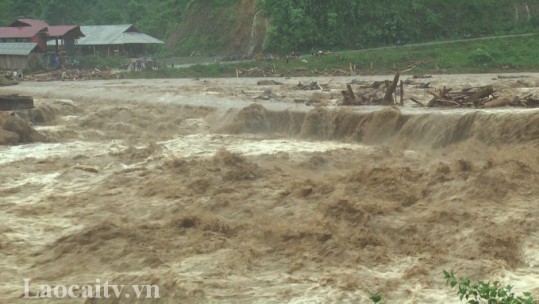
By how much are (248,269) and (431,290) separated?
99.4 inches

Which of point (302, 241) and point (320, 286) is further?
point (302, 241)

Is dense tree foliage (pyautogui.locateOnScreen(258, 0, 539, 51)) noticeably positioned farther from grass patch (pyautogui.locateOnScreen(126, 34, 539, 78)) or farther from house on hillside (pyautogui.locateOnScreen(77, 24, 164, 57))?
house on hillside (pyautogui.locateOnScreen(77, 24, 164, 57))

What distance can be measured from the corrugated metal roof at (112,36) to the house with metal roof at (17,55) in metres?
6.33

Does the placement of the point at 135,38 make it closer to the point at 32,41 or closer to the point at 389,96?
the point at 32,41

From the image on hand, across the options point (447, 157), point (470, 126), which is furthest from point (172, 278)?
point (470, 126)

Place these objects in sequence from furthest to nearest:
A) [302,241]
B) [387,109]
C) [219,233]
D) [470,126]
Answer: [387,109] < [470,126] < [219,233] < [302,241]

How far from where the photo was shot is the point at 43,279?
28.7 feet

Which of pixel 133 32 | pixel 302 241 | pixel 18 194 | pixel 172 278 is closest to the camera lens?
pixel 172 278

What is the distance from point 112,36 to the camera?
5328 centimetres

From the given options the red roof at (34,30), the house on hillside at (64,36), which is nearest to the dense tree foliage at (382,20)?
the house on hillside at (64,36)

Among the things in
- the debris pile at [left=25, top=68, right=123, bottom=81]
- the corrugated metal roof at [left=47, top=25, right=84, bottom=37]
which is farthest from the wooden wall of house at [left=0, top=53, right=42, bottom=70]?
the debris pile at [left=25, top=68, right=123, bottom=81]

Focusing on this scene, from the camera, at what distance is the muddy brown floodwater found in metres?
8.37

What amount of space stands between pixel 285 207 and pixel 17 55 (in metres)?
41.0

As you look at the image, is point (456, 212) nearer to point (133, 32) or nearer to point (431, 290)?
point (431, 290)
